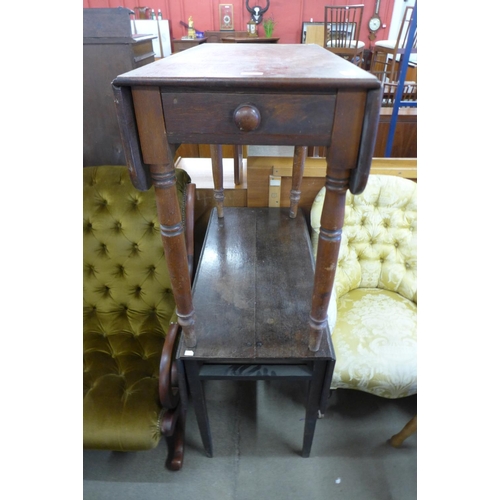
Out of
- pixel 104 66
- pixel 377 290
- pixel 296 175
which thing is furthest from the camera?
pixel 377 290

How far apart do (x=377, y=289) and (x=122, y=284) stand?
3.43ft

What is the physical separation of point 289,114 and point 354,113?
11 centimetres

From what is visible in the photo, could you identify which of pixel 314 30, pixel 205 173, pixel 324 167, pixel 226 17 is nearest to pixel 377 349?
pixel 324 167

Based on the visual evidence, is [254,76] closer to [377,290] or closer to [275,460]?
[377,290]

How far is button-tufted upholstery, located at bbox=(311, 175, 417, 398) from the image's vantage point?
3.62 feet

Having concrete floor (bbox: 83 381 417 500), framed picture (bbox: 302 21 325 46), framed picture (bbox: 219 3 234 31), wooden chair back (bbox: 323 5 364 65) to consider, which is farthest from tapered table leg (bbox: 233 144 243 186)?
framed picture (bbox: 219 3 234 31)

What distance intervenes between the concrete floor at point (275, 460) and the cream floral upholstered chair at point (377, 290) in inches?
4.7

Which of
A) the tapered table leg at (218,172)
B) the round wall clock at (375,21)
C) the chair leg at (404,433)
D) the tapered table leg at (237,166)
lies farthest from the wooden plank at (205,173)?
the round wall clock at (375,21)

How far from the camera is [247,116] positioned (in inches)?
21.6

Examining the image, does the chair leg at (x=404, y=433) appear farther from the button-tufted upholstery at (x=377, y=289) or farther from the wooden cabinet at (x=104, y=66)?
the wooden cabinet at (x=104, y=66)

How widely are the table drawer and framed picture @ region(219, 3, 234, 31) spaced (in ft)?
17.7

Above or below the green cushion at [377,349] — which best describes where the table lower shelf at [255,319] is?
above

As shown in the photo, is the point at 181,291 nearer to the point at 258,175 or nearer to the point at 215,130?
the point at 215,130

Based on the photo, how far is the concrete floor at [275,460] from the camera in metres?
1.13
